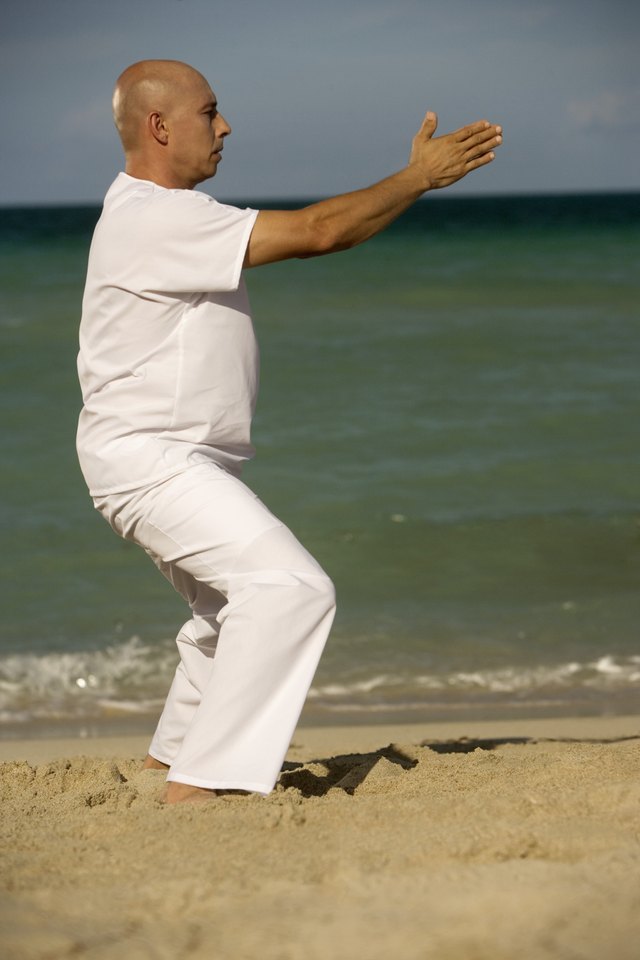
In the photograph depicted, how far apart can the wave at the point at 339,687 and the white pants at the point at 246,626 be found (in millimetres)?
2045

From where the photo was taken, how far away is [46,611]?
20.3 feet

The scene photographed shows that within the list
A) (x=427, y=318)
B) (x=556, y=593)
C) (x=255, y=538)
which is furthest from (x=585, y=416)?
(x=255, y=538)

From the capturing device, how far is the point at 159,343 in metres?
3.09

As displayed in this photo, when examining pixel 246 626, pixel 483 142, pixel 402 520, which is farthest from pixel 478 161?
pixel 402 520

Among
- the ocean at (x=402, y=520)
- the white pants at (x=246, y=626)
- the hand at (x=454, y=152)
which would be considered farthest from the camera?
the ocean at (x=402, y=520)

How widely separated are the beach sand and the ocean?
1760 mm

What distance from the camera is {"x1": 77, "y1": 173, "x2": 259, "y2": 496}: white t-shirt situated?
2967 mm

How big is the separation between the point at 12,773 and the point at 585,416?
7.51m

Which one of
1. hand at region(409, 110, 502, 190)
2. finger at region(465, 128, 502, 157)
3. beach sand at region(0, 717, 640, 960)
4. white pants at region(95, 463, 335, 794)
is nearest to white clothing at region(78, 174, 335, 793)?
white pants at region(95, 463, 335, 794)

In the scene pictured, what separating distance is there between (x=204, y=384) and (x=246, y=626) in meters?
0.61

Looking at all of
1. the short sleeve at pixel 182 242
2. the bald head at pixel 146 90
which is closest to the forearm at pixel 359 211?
the short sleeve at pixel 182 242

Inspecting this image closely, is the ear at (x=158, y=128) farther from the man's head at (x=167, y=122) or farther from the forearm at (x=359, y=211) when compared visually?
the forearm at (x=359, y=211)

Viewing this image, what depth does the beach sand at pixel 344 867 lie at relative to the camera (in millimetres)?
2076

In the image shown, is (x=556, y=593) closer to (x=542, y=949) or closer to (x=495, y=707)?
(x=495, y=707)
